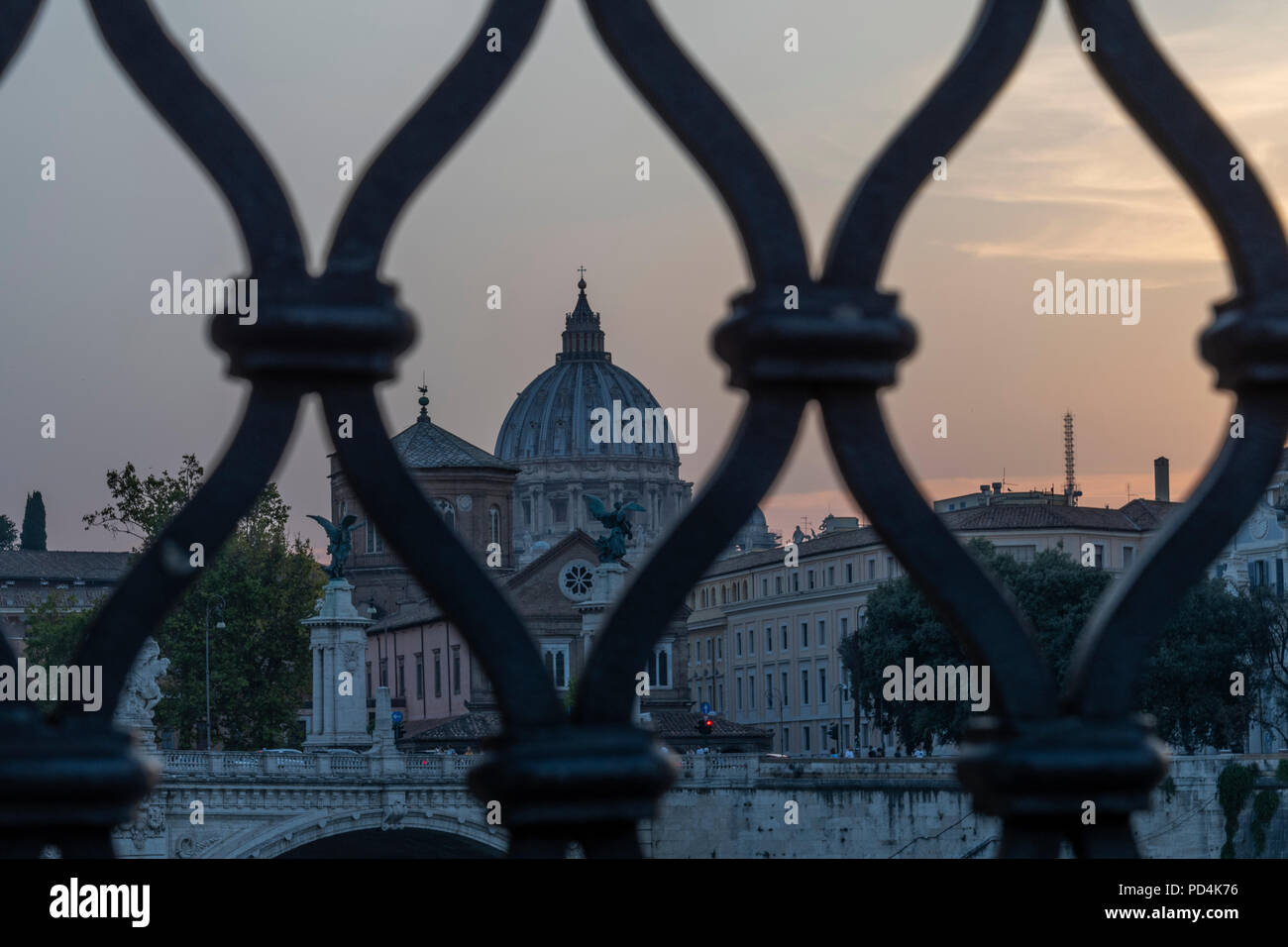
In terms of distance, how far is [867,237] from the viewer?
141cm

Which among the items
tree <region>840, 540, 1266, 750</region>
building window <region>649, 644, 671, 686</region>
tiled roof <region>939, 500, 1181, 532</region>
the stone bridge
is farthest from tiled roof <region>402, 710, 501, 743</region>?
tiled roof <region>939, 500, 1181, 532</region>

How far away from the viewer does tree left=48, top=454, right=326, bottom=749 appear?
45719 mm

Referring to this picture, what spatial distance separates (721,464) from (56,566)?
237 ft

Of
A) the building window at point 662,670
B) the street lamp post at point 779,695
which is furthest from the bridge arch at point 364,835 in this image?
the street lamp post at point 779,695

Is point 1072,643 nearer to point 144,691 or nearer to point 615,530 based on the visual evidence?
point 615,530

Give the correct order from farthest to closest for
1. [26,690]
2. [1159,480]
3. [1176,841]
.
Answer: [1159,480], [1176,841], [26,690]

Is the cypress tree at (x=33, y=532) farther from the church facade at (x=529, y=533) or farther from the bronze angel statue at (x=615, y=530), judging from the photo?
the bronze angel statue at (x=615, y=530)

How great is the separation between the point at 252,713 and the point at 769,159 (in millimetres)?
48091

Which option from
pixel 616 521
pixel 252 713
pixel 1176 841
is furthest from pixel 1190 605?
pixel 252 713

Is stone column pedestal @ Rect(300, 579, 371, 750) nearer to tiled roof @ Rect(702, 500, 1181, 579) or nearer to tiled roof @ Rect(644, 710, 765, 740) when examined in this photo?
tiled roof @ Rect(644, 710, 765, 740)

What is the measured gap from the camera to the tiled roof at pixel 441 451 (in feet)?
252

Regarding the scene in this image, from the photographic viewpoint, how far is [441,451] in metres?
78.2

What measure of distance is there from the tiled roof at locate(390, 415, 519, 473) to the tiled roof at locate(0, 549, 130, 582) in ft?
39.1

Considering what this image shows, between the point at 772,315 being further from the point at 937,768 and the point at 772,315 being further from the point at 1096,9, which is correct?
the point at 937,768
